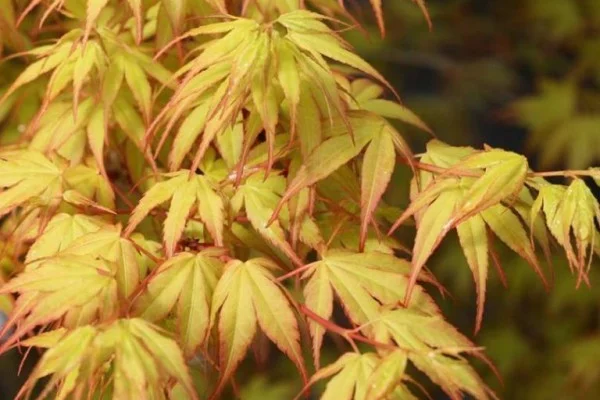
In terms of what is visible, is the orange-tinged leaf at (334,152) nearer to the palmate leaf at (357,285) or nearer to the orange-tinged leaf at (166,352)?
the palmate leaf at (357,285)

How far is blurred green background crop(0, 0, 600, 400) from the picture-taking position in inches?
103

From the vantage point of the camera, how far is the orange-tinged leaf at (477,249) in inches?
39.9

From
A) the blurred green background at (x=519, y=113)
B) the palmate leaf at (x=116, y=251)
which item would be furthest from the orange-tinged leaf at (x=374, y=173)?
the blurred green background at (x=519, y=113)

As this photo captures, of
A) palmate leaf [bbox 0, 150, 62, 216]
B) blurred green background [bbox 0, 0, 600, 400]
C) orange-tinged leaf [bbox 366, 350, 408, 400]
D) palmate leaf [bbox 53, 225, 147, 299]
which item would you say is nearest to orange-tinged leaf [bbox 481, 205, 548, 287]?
orange-tinged leaf [bbox 366, 350, 408, 400]

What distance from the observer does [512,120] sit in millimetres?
3211

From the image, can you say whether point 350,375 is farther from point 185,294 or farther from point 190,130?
point 190,130

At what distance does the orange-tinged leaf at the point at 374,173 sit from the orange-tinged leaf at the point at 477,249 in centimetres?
9

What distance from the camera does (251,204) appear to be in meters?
1.07

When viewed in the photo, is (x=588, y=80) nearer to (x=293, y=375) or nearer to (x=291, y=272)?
(x=293, y=375)

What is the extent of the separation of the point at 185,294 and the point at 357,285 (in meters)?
0.17

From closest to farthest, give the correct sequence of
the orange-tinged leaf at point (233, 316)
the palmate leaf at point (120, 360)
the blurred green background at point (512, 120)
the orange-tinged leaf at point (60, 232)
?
the palmate leaf at point (120, 360) < the orange-tinged leaf at point (233, 316) < the orange-tinged leaf at point (60, 232) < the blurred green background at point (512, 120)

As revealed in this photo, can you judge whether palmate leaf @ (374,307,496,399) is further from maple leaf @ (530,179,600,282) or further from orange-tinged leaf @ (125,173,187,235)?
orange-tinged leaf @ (125,173,187,235)

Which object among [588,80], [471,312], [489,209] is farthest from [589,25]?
[489,209]

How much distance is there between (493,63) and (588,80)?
0.27m
